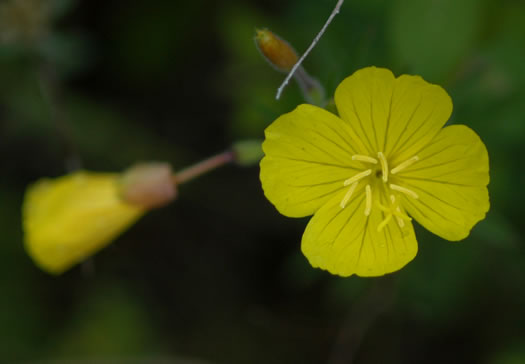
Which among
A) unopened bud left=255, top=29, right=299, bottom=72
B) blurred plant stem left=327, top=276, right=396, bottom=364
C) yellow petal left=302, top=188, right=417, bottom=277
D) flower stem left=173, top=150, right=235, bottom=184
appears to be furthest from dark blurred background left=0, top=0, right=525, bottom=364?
yellow petal left=302, top=188, right=417, bottom=277

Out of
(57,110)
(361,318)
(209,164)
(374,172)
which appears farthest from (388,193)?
(57,110)

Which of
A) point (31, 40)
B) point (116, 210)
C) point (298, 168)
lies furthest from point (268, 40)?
point (31, 40)

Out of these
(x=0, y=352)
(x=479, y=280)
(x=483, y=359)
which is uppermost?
(x=479, y=280)

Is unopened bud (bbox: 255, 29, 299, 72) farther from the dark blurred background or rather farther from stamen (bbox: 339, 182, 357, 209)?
the dark blurred background

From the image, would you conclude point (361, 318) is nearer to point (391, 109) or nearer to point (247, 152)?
point (247, 152)

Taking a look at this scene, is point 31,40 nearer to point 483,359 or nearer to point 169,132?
point 169,132

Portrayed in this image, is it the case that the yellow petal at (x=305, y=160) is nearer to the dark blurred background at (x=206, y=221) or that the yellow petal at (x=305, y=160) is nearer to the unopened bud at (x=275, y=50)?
the unopened bud at (x=275, y=50)
